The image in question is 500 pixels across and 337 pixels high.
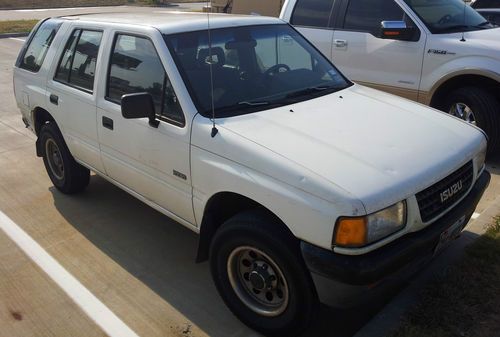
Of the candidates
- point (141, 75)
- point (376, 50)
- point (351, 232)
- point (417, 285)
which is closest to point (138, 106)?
point (141, 75)

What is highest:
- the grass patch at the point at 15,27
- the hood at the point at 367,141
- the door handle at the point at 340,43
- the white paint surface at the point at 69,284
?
the door handle at the point at 340,43

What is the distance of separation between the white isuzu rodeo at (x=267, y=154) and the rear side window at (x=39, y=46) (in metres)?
0.46

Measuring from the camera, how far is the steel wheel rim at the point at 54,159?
505 centimetres

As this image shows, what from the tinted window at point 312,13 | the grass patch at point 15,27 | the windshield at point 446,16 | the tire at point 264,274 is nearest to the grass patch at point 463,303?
the tire at point 264,274

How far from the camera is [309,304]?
9.07ft

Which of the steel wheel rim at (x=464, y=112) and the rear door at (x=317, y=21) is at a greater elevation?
the rear door at (x=317, y=21)

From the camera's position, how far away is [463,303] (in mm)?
3102

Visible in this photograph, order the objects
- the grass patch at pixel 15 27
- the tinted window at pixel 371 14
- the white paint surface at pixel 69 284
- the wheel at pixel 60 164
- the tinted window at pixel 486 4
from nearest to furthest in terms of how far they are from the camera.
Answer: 1. the white paint surface at pixel 69 284
2. the wheel at pixel 60 164
3. the tinted window at pixel 371 14
4. the tinted window at pixel 486 4
5. the grass patch at pixel 15 27

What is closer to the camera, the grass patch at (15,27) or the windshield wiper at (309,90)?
the windshield wiper at (309,90)

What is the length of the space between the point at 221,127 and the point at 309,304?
114 cm

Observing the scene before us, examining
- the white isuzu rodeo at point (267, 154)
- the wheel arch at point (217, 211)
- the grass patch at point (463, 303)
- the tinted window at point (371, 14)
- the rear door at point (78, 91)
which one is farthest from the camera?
the tinted window at point (371, 14)

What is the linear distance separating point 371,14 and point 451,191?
381 cm

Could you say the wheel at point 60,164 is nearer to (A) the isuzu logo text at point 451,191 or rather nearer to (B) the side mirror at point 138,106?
(B) the side mirror at point 138,106

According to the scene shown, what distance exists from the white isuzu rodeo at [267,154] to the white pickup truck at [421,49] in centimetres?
208
